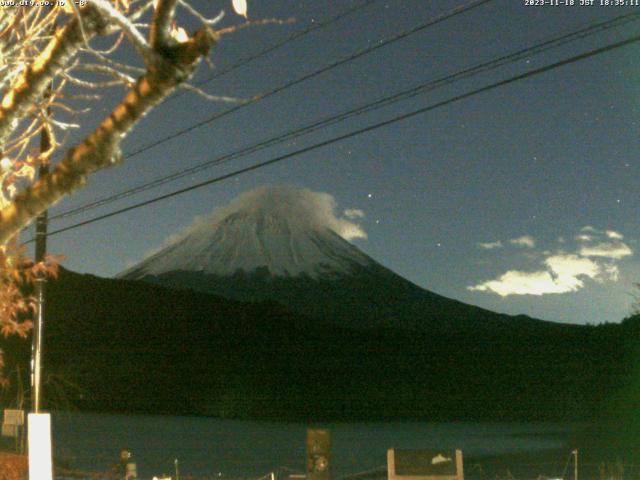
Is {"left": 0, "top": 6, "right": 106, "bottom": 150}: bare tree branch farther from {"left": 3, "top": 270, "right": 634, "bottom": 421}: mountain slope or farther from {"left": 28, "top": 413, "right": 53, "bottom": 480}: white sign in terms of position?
{"left": 3, "top": 270, "right": 634, "bottom": 421}: mountain slope

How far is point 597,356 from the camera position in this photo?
84.4 metres

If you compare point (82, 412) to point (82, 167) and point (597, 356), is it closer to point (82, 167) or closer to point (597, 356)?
point (597, 356)

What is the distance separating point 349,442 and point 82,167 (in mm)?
43366

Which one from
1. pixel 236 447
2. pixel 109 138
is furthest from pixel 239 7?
pixel 236 447

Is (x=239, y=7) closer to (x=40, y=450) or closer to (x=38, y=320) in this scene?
(x=40, y=450)

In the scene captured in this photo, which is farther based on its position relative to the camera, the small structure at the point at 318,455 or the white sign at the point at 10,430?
the white sign at the point at 10,430

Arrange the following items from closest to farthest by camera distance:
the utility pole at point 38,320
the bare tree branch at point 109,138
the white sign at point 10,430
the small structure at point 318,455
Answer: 1. the bare tree branch at point 109,138
2. the utility pole at point 38,320
3. the small structure at point 318,455
4. the white sign at point 10,430

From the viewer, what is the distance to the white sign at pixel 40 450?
8406 millimetres

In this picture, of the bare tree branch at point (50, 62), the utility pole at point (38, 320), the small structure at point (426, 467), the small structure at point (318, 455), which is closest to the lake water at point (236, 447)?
the utility pole at point (38, 320)

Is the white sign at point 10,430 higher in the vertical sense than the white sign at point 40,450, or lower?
lower

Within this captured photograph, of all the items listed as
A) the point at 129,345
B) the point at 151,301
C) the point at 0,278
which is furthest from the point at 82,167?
the point at 151,301

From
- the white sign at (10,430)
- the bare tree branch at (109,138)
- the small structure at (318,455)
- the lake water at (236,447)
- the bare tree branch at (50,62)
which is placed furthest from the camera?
the lake water at (236,447)

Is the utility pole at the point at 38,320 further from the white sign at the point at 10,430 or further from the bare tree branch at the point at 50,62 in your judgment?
the white sign at the point at 10,430

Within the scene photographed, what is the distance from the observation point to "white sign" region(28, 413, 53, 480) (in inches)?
331
